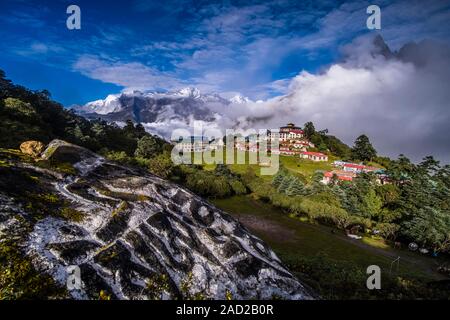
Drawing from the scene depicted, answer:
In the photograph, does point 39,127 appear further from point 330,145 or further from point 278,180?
point 330,145

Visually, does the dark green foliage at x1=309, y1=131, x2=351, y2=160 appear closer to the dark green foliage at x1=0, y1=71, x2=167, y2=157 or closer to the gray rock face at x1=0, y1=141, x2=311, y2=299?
the dark green foliage at x1=0, y1=71, x2=167, y2=157

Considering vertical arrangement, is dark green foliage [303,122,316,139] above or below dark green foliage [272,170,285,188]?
above

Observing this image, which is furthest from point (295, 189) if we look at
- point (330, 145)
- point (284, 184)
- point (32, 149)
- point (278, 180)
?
point (330, 145)

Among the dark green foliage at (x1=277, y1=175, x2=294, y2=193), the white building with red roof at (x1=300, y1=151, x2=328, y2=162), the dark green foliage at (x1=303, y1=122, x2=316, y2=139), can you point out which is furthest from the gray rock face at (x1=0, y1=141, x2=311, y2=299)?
the dark green foliage at (x1=303, y1=122, x2=316, y2=139)

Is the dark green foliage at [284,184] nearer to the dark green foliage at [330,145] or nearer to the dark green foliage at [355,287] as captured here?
the dark green foliage at [355,287]

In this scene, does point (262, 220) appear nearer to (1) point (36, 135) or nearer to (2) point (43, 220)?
(1) point (36, 135)

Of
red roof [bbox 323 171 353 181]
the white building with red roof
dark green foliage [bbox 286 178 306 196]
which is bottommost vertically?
dark green foliage [bbox 286 178 306 196]

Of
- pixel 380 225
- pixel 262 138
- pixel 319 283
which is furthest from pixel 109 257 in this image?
pixel 262 138

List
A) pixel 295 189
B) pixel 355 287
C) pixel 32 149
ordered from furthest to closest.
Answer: pixel 295 189 < pixel 355 287 < pixel 32 149
